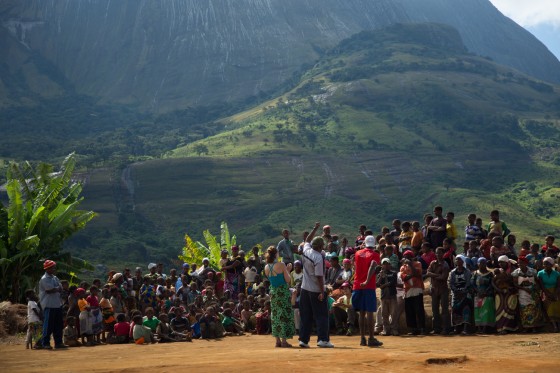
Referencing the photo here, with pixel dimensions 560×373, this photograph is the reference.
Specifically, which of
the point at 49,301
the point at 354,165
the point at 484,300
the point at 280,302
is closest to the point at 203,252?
the point at 49,301

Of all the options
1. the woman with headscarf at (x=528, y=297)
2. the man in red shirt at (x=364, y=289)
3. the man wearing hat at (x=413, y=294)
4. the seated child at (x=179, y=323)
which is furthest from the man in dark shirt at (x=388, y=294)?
the seated child at (x=179, y=323)

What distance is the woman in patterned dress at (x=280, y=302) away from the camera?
13.3 metres

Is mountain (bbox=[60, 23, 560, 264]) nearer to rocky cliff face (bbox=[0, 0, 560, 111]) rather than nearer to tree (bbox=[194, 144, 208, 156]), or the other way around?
tree (bbox=[194, 144, 208, 156])

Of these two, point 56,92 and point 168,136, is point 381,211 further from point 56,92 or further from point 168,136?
point 56,92

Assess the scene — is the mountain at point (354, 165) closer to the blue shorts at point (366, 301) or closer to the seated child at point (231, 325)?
the seated child at point (231, 325)

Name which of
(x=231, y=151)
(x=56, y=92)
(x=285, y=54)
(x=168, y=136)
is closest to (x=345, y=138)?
(x=231, y=151)

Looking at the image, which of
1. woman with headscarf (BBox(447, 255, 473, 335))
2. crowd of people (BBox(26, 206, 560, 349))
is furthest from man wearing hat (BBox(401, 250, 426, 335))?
woman with headscarf (BBox(447, 255, 473, 335))

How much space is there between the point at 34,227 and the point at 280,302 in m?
9.14

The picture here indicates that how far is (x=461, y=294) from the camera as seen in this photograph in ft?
49.9

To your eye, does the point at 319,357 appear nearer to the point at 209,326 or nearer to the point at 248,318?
the point at 209,326

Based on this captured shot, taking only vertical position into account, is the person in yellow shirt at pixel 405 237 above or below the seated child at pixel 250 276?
above

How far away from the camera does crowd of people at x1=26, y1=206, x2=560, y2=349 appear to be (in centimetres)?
1334

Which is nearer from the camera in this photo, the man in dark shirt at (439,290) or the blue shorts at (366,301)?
the blue shorts at (366,301)

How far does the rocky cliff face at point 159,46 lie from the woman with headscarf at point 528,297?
138 metres
